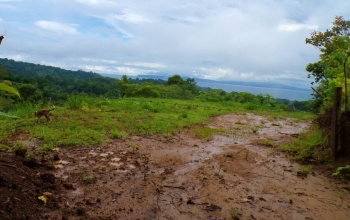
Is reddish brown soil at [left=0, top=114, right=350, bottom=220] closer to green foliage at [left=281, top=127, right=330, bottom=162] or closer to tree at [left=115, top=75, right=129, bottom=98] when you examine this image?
green foliage at [left=281, top=127, right=330, bottom=162]

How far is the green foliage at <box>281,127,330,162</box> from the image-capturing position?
552 cm

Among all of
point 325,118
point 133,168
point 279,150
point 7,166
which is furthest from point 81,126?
point 325,118

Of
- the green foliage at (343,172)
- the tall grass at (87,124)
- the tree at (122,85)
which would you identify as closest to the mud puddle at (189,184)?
the green foliage at (343,172)

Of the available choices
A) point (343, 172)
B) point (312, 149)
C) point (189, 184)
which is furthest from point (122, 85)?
point (343, 172)

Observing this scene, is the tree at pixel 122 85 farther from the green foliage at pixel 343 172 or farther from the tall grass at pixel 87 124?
the green foliage at pixel 343 172

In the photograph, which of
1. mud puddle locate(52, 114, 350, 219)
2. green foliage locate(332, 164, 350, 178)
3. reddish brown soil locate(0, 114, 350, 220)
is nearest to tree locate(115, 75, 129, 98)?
mud puddle locate(52, 114, 350, 219)

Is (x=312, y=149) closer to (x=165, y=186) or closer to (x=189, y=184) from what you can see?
(x=189, y=184)

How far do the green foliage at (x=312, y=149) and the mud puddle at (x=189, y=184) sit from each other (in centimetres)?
31

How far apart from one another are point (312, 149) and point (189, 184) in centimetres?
319

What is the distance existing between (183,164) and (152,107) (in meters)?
6.23

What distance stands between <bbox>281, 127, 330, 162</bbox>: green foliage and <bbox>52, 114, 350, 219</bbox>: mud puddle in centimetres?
31

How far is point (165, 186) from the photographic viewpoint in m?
4.11

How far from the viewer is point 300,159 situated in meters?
5.68

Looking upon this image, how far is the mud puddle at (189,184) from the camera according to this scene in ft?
11.4
